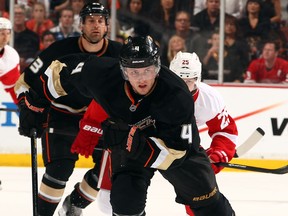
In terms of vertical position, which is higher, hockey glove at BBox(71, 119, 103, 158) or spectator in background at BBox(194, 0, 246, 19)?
spectator in background at BBox(194, 0, 246, 19)

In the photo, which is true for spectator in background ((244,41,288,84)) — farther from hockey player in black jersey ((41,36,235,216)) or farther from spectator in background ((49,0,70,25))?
hockey player in black jersey ((41,36,235,216))

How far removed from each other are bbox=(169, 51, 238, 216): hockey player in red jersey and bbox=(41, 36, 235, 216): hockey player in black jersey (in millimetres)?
401

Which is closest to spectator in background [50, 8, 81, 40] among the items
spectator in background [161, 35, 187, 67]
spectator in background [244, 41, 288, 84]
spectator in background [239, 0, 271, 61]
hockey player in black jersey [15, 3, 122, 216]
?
spectator in background [161, 35, 187, 67]

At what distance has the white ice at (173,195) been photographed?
200 inches

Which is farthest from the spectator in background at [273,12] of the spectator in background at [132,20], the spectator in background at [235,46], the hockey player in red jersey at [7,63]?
the hockey player in red jersey at [7,63]

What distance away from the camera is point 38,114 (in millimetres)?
4219

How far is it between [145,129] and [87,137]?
32 centimetres

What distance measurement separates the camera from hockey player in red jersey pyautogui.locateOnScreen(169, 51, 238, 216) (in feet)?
13.0

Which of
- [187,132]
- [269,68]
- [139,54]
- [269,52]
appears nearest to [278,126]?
[269,68]

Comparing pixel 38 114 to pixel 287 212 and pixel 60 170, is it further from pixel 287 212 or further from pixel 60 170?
pixel 287 212

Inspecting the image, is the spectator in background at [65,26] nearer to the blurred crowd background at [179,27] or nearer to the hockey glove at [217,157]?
the blurred crowd background at [179,27]

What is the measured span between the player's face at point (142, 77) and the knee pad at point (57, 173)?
3.39 feet

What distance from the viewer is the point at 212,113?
3961 millimetres

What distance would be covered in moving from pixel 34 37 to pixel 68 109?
2705 mm
